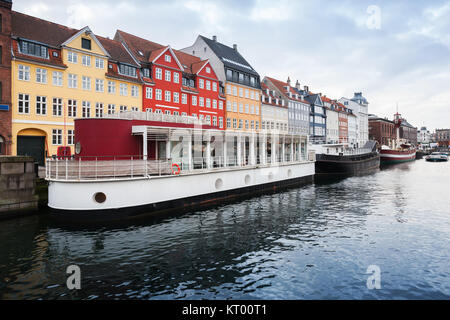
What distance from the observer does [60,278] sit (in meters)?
9.96

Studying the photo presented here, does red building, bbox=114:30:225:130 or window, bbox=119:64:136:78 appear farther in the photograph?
red building, bbox=114:30:225:130

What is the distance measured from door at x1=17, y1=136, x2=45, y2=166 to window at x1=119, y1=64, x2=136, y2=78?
12.1 m

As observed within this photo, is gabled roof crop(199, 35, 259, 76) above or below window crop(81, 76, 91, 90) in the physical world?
above

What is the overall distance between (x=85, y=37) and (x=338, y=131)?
244ft

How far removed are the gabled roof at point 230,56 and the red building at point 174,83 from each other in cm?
474

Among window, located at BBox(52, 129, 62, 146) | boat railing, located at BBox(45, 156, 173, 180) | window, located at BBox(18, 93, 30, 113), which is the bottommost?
boat railing, located at BBox(45, 156, 173, 180)

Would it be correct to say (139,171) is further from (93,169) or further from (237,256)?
(237,256)

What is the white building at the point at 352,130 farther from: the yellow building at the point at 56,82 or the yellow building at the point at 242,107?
the yellow building at the point at 56,82

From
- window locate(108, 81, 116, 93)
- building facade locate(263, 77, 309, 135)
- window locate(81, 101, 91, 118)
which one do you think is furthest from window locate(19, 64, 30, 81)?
building facade locate(263, 77, 309, 135)

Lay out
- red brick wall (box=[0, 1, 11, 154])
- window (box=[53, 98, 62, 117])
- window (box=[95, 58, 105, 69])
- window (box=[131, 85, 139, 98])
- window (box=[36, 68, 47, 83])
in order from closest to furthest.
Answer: red brick wall (box=[0, 1, 11, 154]) → window (box=[36, 68, 47, 83]) → window (box=[53, 98, 62, 117]) → window (box=[95, 58, 105, 69]) → window (box=[131, 85, 139, 98])

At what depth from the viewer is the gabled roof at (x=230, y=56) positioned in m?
51.2

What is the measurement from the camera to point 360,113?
103 m

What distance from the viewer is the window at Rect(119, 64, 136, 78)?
1406 inches

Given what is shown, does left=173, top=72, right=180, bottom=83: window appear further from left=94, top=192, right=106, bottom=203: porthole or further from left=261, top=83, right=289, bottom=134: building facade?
left=94, top=192, right=106, bottom=203: porthole
